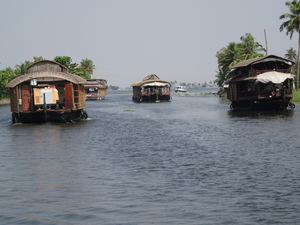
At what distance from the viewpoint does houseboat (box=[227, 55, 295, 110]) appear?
41.9 metres

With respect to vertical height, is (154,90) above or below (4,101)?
above

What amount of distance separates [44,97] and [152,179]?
70.1 feet

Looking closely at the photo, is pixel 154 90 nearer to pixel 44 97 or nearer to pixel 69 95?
pixel 69 95

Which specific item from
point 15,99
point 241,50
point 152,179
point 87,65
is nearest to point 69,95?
point 15,99

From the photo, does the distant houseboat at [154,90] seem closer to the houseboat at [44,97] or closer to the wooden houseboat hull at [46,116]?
the houseboat at [44,97]

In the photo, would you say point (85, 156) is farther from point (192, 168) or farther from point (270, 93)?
point (270, 93)

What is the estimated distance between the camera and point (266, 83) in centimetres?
4259

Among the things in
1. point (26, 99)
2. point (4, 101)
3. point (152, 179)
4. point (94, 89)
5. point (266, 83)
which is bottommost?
point (152, 179)

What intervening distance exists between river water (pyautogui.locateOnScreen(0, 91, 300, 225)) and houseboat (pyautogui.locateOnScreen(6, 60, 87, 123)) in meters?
7.11

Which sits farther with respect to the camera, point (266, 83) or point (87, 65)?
point (87, 65)

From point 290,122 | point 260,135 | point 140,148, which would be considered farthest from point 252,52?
point 140,148

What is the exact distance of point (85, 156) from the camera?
19812mm

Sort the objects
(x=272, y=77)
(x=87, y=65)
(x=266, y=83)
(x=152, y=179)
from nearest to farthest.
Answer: (x=152, y=179)
(x=272, y=77)
(x=266, y=83)
(x=87, y=65)

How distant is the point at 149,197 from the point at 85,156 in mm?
8177
